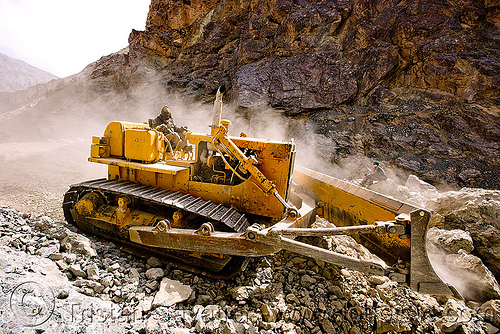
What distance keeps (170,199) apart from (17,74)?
8220 centimetres

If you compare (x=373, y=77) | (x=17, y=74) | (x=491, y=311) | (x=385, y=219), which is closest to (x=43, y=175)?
(x=385, y=219)

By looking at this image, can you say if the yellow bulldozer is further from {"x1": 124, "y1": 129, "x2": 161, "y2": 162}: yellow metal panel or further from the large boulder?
the large boulder

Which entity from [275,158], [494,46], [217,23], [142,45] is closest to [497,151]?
[494,46]

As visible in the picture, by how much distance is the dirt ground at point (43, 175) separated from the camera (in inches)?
213

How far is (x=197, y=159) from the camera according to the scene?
3988 mm

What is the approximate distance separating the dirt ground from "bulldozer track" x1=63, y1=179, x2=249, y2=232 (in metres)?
1.47

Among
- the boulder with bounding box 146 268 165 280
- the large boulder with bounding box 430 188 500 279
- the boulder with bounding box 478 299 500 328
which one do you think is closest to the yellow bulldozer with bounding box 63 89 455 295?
the boulder with bounding box 146 268 165 280

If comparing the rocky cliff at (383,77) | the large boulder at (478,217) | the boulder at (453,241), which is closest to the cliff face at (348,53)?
the rocky cliff at (383,77)

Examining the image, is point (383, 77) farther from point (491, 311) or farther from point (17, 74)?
point (17, 74)

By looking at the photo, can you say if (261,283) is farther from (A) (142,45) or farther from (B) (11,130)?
(B) (11,130)

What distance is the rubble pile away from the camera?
92.4 inches

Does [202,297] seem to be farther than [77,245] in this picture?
No

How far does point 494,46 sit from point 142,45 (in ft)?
75.7

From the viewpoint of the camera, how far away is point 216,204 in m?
3.83
